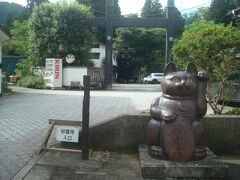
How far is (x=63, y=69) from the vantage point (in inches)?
1225

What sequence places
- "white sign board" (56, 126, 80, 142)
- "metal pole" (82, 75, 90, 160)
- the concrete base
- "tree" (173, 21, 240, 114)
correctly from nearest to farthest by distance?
the concrete base < "metal pole" (82, 75, 90, 160) < "white sign board" (56, 126, 80, 142) < "tree" (173, 21, 240, 114)

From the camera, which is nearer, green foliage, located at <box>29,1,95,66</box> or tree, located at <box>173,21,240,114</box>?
tree, located at <box>173,21,240,114</box>

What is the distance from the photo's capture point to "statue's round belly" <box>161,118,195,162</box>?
5984 millimetres

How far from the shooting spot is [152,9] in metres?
71.4

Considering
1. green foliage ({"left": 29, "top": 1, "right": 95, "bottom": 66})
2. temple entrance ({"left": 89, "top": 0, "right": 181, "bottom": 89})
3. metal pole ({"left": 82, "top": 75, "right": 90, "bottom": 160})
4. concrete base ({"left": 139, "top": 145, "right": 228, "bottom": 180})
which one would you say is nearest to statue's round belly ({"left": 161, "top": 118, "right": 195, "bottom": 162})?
concrete base ({"left": 139, "top": 145, "right": 228, "bottom": 180})

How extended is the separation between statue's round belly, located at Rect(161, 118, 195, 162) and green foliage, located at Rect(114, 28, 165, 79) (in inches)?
1924

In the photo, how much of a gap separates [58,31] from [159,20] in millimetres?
8813

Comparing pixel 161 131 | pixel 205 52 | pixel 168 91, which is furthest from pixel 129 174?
pixel 205 52

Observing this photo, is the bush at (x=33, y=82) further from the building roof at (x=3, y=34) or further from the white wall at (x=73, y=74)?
the building roof at (x=3, y=34)

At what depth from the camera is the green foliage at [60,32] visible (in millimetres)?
32219

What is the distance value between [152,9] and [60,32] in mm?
41726

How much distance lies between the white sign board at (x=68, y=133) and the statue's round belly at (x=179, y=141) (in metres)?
1.80

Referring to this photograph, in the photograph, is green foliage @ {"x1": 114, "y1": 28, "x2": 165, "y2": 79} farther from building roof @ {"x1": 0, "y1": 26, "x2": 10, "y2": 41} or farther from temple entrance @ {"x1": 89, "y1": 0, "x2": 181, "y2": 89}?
building roof @ {"x1": 0, "y1": 26, "x2": 10, "y2": 41}

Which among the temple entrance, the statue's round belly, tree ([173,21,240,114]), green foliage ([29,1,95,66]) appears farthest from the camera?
the temple entrance
